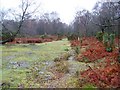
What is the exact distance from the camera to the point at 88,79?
9750mm

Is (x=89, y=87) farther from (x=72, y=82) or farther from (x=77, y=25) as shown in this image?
(x=77, y=25)

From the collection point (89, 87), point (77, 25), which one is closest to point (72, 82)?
point (89, 87)

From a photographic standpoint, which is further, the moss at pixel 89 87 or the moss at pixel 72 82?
the moss at pixel 72 82

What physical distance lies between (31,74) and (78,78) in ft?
7.47

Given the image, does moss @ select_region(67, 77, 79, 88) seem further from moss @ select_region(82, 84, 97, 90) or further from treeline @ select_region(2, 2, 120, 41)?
treeline @ select_region(2, 2, 120, 41)

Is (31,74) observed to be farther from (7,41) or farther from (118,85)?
(7,41)

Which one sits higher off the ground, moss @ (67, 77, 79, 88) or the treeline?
the treeline

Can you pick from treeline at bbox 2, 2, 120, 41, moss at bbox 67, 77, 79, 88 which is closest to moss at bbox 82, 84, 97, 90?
moss at bbox 67, 77, 79, 88

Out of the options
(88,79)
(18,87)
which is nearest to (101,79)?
(88,79)

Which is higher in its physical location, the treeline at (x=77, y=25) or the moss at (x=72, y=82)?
the treeline at (x=77, y=25)

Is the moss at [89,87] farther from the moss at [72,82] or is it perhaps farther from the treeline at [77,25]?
the treeline at [77,25]

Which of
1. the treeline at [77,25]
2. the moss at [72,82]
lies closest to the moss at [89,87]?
the moss at [72,82]

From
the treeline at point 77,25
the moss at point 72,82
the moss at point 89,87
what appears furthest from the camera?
the treeline at point 77,25

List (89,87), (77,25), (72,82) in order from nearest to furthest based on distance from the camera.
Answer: (89,87) < (72,82) < (77,25)
